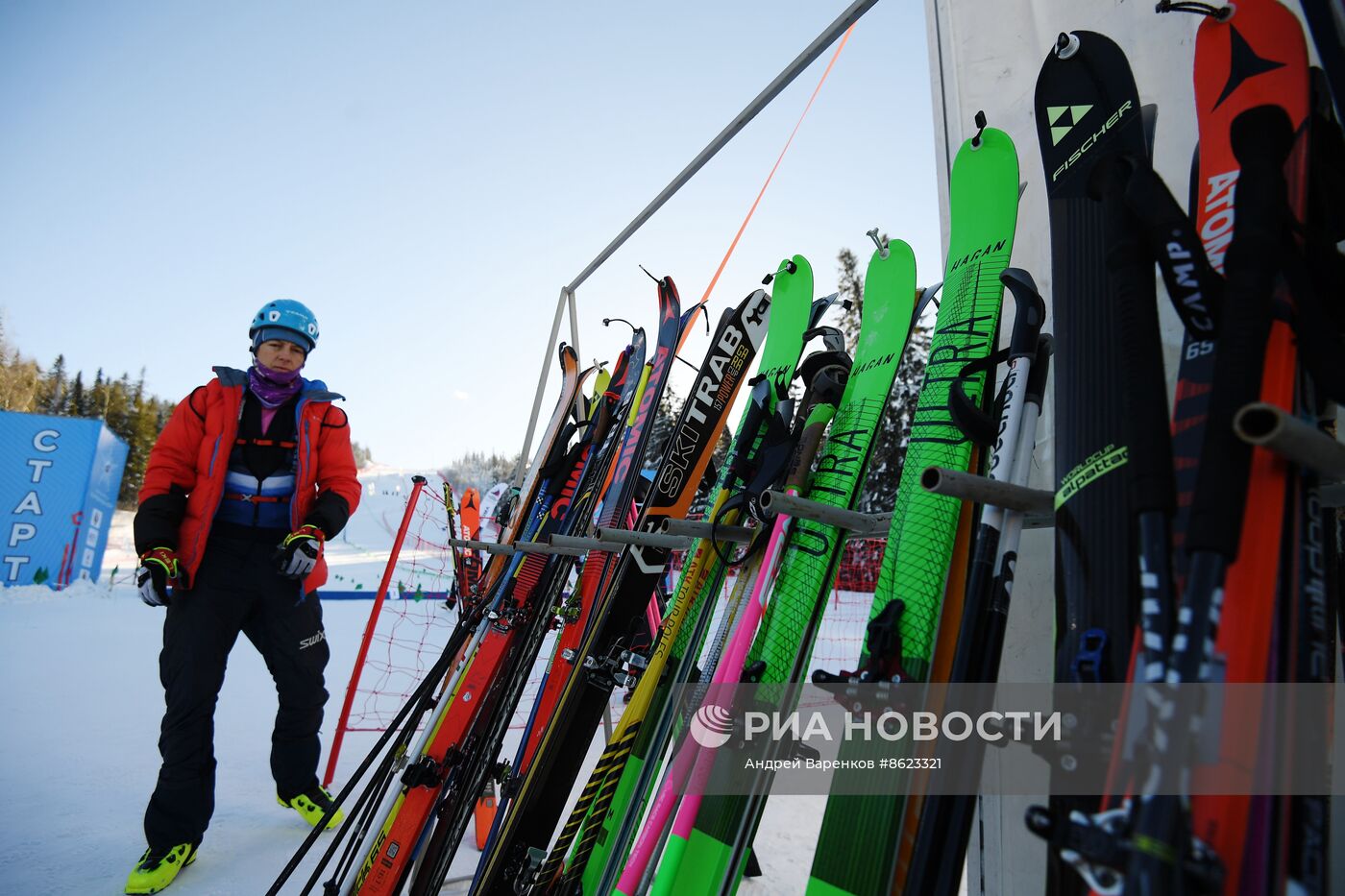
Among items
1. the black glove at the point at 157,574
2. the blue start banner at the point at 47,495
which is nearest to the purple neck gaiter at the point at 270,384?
the black glove at the point at 157,574

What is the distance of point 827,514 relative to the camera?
1.33 m

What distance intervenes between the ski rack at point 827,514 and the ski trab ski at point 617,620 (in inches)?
25.3

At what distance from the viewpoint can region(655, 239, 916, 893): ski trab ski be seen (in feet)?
3.93

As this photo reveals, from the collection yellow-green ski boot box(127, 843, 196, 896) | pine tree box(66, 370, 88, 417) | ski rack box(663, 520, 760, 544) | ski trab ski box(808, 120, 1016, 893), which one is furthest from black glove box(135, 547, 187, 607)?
pine tree box(66, 370, 88, 417)

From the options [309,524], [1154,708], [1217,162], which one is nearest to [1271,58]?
[1217,162]

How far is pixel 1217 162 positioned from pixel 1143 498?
23.0 inches

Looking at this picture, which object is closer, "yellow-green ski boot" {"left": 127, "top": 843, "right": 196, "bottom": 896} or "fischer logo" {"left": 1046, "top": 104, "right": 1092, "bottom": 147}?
"fischer logo" {"left": 1046, "top": 104, "right": 1092, "bottom": 147}

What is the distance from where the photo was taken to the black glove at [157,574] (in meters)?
2.08

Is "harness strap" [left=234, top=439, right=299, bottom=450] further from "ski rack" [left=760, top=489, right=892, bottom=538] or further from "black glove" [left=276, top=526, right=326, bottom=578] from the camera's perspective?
"ski rack" [left=760, top=489, right=892, bottom=538]

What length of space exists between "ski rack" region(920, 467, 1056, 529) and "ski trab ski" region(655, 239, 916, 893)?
0.48 metres

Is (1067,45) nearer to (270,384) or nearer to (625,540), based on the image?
(625,540)

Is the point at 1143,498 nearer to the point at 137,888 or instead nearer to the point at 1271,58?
the point at 1271,58

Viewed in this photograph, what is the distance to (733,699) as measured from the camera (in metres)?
1.32

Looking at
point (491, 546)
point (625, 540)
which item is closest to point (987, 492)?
point (625, 540)
